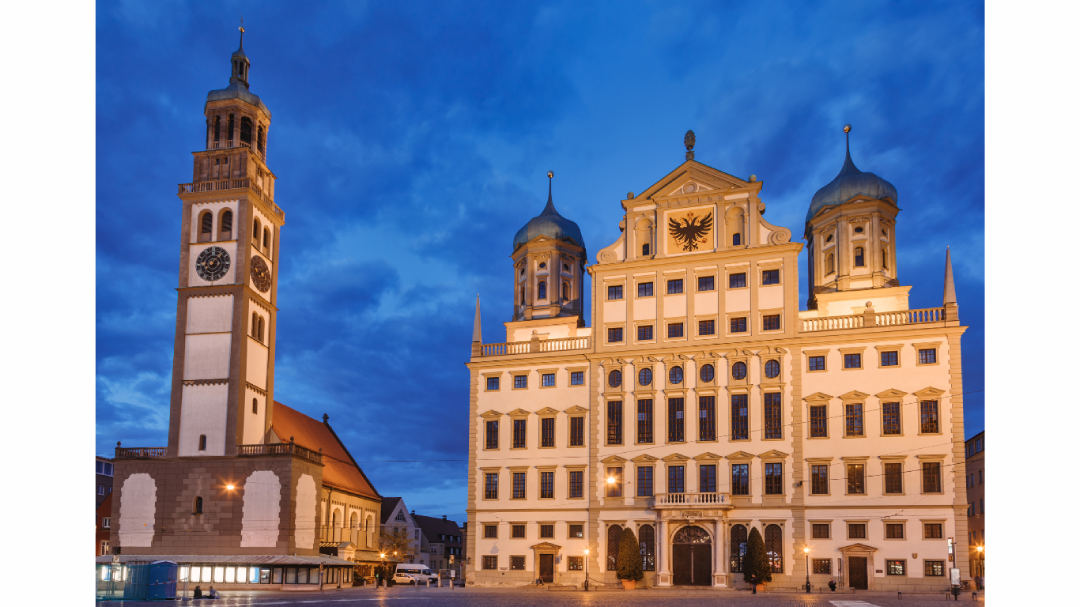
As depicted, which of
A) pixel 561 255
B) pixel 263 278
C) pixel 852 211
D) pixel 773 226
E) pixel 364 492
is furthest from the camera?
pixel 364 492

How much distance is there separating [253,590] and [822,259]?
4001 centimetres

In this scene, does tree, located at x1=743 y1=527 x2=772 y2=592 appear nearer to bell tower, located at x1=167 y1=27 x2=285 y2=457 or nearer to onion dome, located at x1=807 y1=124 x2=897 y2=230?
onion dome, located at x1=807 y1=124 x2=897 y2=230

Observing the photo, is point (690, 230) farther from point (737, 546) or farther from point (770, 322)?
point (737, 546)

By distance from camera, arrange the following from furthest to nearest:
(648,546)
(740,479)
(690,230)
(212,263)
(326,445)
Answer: (326,445), (212,263), (690,230), (648,546), (740,479)

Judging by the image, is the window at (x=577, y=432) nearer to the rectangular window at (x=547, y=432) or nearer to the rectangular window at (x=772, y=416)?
the rectangular window at (x=547, y=432)

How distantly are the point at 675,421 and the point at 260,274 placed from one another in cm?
2868

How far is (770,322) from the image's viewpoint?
5388cm

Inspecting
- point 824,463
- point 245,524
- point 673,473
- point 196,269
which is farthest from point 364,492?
point 824,463

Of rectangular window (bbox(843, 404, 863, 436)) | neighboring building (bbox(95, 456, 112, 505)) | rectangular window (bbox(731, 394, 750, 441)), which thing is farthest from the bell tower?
neighboring building (bbox(95, 456, 112, 505))

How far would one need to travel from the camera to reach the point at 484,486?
5778 centimetres

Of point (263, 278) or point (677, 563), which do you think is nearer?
point (677, 563)

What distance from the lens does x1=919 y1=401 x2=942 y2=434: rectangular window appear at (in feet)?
161

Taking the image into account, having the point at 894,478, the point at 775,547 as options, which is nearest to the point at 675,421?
the point at 775,547

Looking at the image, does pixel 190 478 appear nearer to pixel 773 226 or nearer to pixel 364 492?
pixel 364 492
